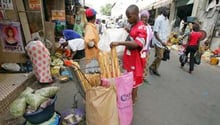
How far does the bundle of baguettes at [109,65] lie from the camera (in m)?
2.12

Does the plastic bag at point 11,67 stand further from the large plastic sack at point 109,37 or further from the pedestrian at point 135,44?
the pedestrian at point 135,44

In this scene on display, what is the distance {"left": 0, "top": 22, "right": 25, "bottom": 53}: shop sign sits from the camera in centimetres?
431

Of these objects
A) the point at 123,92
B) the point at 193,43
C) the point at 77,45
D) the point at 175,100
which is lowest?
the point at 175,100

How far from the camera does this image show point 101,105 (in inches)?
77.3

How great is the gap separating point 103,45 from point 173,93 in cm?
235

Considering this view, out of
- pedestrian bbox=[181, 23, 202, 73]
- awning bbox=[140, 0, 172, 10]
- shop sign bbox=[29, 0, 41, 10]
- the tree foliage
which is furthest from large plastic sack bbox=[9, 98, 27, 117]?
the tree foliage

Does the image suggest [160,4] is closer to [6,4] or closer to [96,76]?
[6,4]

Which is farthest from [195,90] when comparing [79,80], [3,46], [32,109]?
[3,46]

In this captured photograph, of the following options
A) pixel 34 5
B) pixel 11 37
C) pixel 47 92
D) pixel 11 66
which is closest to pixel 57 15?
pixel 34 5

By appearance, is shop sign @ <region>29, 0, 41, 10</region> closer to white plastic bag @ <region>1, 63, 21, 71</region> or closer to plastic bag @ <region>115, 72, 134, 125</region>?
white plastic bag @ <region>1, 63, 21, 71</region>

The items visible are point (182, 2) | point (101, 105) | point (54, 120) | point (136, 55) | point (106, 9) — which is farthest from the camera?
point (106, 9)

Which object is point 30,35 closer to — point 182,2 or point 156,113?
point 156,113

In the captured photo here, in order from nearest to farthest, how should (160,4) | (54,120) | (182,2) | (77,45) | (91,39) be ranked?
(54,120) < (91,39) < (77,45) < (182,2) < (160,4)

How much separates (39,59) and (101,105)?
2462mm
